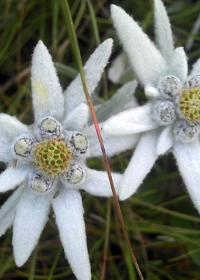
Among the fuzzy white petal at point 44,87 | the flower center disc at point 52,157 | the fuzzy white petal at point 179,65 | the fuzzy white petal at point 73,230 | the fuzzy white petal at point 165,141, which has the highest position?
the fuzzy white petal at point 179,65

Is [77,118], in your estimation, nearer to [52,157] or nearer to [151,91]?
[52,157]

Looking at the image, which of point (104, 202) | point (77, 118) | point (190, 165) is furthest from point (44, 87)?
A: point (104, 202)

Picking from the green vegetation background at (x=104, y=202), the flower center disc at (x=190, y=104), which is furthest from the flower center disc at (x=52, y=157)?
the green vegetation background at (x=104, y=202)

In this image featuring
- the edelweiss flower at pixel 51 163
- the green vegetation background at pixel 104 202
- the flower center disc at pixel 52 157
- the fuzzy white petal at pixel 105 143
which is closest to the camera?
the flower center disc at pixel 52 157

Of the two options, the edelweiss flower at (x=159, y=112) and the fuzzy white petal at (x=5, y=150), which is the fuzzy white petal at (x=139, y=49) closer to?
the edelweiss flower at (x=159, y=112)

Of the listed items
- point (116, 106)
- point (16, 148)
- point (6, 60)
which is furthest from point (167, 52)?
point (6, 60)

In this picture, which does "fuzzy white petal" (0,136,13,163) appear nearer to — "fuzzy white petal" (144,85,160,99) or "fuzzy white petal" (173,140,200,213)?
"fuzzy white petal" (144,85,160,99)

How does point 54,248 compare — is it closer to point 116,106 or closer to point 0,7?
point 116,106

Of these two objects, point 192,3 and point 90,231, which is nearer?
point 90,231
